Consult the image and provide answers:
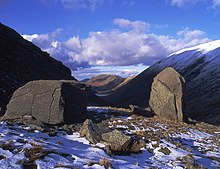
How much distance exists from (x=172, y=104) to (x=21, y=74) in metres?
42.2

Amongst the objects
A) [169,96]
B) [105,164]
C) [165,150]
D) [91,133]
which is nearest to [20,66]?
[169,96]

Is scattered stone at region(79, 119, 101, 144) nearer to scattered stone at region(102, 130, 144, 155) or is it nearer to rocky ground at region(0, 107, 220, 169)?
rocky ground at region(0, 107, 220, 169)

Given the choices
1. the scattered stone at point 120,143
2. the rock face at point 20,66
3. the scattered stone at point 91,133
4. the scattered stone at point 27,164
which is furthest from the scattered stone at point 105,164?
the rock face at point 20,66

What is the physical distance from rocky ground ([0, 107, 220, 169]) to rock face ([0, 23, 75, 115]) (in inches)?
1070

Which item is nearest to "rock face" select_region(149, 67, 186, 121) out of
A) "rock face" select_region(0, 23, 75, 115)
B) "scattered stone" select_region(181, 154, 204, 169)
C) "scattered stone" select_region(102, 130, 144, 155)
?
"scattered stone" select_region(102, 130, 144, 155)

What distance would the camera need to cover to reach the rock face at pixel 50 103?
23.1 metres

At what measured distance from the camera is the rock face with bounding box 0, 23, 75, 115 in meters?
54.8

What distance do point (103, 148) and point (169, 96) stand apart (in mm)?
19564

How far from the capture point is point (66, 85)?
2483 centimetres

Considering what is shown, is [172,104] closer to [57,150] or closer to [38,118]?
[38,118]

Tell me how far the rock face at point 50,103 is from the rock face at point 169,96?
11.7 m

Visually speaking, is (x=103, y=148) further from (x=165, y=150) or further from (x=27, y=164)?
(x=27, y=164)

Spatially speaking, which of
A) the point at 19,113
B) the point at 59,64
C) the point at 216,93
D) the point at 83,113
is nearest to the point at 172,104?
the point at 83,113

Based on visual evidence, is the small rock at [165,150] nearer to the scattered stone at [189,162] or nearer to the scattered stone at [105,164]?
the scattered stone at [189,162]
